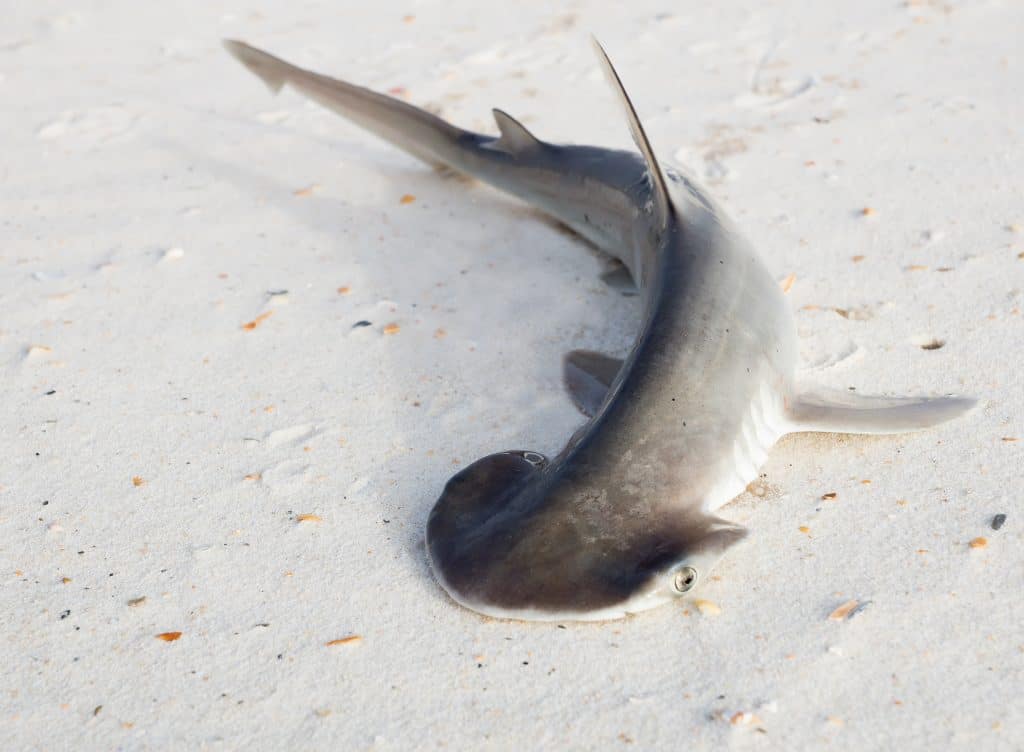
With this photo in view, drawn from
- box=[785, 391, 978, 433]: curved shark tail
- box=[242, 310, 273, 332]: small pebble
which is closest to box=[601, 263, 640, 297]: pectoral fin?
box=[785, 391, 978, 433]: curved shark tail

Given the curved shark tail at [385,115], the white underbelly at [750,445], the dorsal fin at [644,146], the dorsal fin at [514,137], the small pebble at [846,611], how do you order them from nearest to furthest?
the small pebble at [846,611] < the white underbelly at [750,445] < the dorsal fin at [644,146] < the dorsal fin at [514,137] < the curved shark tail at [385,115]

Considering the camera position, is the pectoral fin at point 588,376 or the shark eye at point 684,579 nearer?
the shark eye at point 684,579

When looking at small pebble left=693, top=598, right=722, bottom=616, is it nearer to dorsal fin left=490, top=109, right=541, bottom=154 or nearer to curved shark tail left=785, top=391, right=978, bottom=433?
curved shark tail left=785, top=391, right=978, bottom=433

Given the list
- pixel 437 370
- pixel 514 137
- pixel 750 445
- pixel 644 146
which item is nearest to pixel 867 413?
pixel 750 445

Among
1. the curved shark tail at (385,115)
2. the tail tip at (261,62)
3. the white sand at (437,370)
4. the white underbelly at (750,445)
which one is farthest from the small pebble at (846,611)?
the tail tip at (261,62)

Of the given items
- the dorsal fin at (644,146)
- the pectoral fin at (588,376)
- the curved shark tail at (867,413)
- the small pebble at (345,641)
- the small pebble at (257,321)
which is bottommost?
the small pebble at (257,321)

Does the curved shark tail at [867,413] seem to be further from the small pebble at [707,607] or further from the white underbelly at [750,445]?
the small pebble at [707,607]

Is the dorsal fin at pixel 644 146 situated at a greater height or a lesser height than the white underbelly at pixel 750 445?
greater

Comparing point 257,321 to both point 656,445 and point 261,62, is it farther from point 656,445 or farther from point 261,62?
point 656,445
